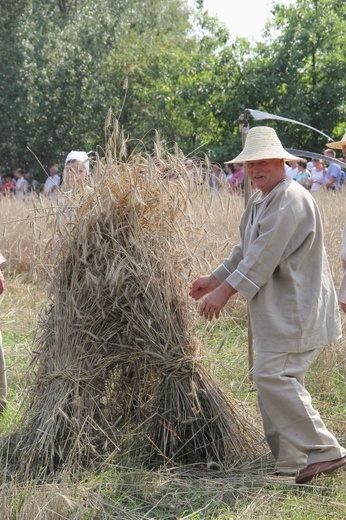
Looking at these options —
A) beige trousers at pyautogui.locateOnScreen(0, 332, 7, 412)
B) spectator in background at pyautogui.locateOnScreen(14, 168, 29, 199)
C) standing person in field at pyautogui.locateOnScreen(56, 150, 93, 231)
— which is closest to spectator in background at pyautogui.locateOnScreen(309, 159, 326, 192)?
spectator in background at pyautogui.locateOnScreen(14, 168, 29, 199)

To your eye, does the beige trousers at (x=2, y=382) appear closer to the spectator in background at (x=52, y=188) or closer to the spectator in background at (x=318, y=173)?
the spectator in background at (x=52, y=188)

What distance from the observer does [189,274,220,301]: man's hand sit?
467 cm

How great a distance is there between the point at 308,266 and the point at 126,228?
3.15 feet

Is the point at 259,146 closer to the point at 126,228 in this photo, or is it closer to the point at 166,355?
the point at 126,228

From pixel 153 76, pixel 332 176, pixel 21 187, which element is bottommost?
pixel 332 176

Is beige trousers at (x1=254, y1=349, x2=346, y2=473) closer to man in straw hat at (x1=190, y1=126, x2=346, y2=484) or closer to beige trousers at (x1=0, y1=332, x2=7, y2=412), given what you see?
man in straw hat at (x1=190, y1=126, x2=346, y2=484)

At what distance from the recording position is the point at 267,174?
4477mm

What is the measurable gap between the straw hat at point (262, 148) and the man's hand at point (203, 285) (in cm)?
64

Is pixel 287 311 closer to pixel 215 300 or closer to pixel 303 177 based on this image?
pixel 215 300

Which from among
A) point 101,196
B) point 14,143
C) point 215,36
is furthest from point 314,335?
point 14,143

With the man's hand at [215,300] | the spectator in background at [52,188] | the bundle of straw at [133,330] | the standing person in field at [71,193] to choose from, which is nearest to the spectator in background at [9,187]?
the spectator in background at [52,188]

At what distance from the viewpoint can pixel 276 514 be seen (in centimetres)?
390

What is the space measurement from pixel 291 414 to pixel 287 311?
0.49 metres

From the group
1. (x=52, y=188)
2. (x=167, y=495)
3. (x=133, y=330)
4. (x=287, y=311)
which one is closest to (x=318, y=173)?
(x=52, y=188)
